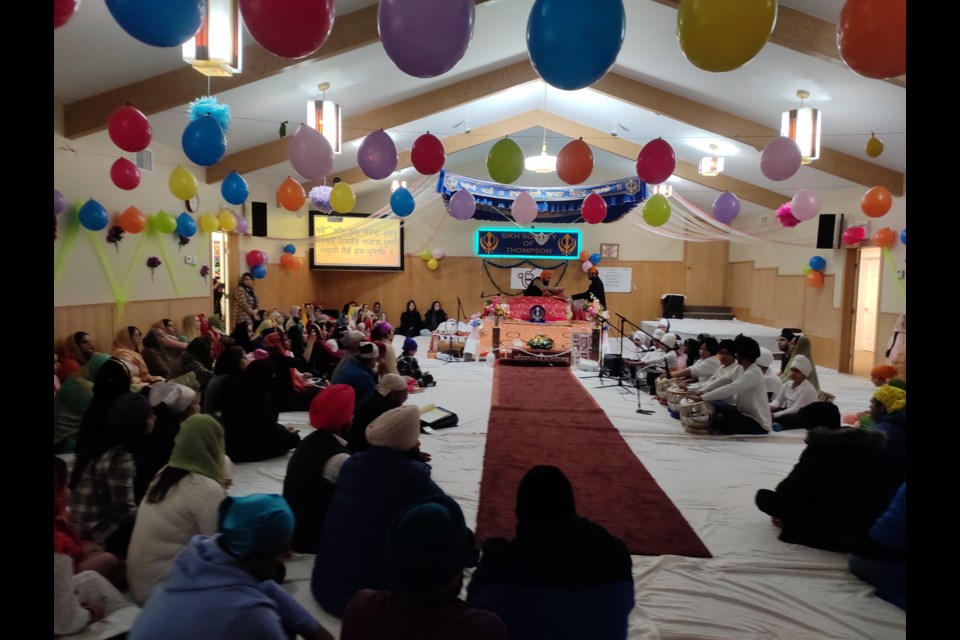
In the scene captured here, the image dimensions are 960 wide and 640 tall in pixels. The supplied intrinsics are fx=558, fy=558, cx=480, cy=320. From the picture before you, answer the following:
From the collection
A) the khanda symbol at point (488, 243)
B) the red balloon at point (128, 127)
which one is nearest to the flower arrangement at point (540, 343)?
the khanda symbol at point (488, 243)

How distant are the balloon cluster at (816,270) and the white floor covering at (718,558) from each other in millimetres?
5133

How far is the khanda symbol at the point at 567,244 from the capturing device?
1245 cm

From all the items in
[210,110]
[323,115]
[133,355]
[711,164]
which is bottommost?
[133,355]

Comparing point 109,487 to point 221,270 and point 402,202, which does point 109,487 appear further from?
point 221,270

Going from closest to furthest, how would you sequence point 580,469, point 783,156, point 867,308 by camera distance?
point 580,469
point 783,156
point 867,308

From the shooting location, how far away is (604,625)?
142cm

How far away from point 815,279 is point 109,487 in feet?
31.4

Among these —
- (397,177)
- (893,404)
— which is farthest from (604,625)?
(397,177)

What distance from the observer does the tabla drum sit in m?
4.64

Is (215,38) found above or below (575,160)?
above

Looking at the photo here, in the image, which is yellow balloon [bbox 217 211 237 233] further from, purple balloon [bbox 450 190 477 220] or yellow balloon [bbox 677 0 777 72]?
yellow balloon [bbox 677 0 777 72]

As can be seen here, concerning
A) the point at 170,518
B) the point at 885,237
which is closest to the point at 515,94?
the point at 885,237

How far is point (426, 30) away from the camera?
8.41 feet
